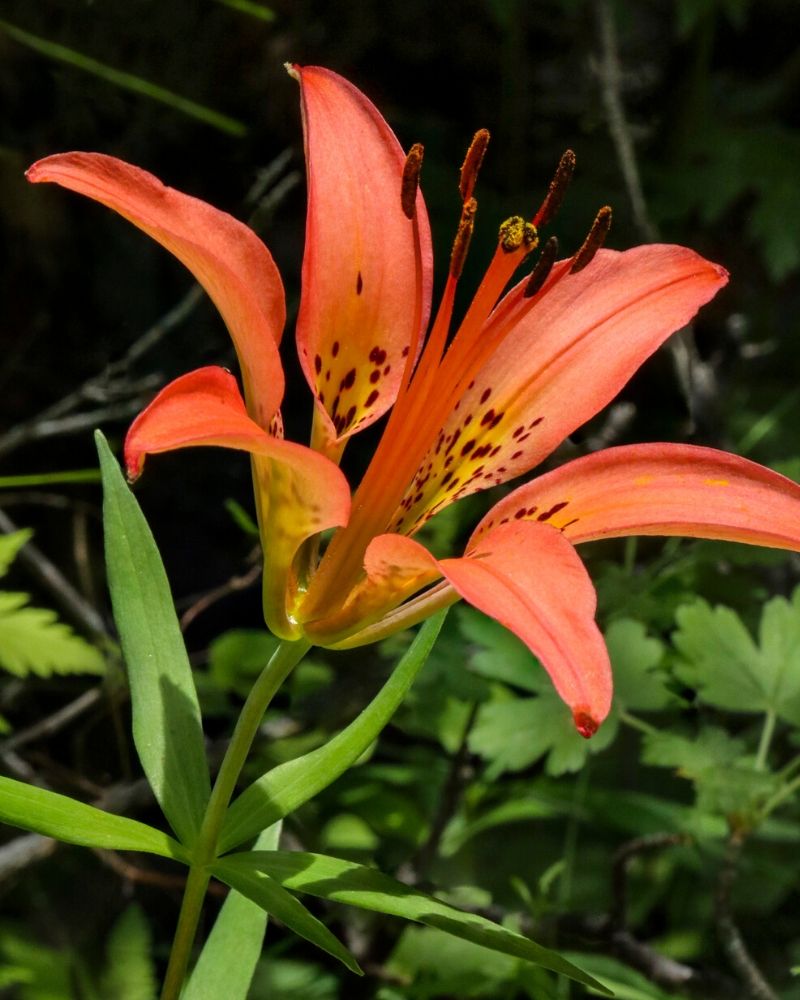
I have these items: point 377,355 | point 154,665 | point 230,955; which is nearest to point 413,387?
point 377,355

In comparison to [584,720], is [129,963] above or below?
below

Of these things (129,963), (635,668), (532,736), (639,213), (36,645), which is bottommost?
(129,963)

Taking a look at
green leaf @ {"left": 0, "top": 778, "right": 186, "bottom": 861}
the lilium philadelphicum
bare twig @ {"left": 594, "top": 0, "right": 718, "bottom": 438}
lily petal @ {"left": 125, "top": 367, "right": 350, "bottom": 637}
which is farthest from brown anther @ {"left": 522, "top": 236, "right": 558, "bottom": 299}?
bare twig @ {"left": 594, "top": 0, "right": 718, "bottom": 438}

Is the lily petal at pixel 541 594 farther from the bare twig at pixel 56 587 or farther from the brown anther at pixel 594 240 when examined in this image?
the bare twig at pixel 56 587

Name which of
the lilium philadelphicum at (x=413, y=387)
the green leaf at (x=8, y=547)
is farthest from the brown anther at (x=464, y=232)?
the green leaf at (x=8, y=547)

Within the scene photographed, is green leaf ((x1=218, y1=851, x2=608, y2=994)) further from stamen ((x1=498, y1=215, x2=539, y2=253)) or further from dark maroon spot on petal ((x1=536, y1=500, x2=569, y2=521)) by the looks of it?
stamen ((x1=498, y1=215, x2=539, y2=253))

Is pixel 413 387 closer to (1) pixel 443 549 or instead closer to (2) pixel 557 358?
(2) pixel 557 358

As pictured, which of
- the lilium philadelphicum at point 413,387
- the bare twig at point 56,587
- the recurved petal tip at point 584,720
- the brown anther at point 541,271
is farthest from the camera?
the bare twig at point 56,587
